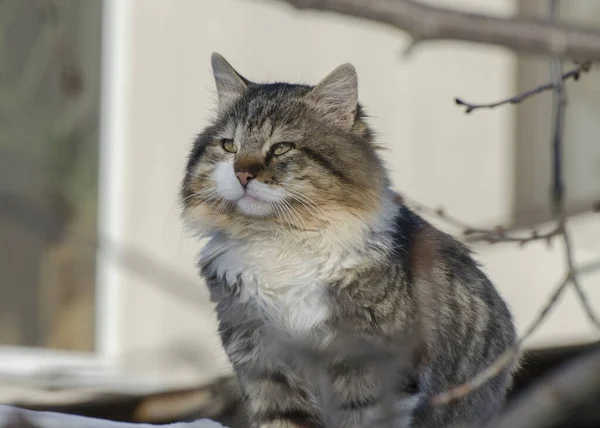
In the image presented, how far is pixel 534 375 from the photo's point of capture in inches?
127

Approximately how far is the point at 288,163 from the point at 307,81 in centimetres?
301

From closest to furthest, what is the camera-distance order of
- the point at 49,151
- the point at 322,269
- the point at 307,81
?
1. the point at 322,269
2. the point at 307,81
3. the point at 49,151

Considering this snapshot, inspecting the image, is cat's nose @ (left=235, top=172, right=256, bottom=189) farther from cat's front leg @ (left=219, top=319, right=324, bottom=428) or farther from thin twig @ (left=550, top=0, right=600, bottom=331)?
thin twig @ (left=550, top=0, right=600, bottom=331)

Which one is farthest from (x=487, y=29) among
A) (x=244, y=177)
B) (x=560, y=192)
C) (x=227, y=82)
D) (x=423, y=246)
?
(x=227, y=82)

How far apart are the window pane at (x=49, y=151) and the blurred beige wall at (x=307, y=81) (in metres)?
0.21

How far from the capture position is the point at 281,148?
2.59 m

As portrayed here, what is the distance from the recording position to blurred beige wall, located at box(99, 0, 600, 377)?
5547 mm

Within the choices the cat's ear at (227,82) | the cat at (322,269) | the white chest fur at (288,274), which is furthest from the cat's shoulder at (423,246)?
the cat's ear at (227,82)

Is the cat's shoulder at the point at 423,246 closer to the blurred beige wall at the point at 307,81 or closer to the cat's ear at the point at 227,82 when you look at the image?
the cat's ear at the point at 227,82

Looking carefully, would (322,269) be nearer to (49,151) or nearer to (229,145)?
(229,145)

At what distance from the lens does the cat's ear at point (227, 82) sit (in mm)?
2854

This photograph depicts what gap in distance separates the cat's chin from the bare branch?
1.68 metres

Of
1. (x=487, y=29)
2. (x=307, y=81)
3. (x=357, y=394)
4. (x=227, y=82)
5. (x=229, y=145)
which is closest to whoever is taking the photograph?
(x=487, y=29)

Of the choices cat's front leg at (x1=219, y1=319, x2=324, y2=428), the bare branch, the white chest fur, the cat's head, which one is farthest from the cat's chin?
the bare branch
